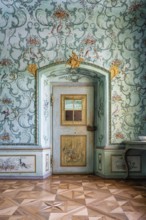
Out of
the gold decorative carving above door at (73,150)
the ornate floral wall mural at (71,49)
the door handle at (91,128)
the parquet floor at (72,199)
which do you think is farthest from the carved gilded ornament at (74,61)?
the parquet floor at (72,199)

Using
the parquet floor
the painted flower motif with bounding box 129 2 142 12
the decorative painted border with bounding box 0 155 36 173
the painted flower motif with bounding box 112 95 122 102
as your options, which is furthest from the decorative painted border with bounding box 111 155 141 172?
the painted flower motif with bounding box 129 2 142 12

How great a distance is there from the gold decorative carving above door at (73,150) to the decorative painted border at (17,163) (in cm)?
66

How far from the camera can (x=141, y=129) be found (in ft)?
14.8

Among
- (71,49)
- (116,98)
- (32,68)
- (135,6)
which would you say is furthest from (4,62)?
(135,6)

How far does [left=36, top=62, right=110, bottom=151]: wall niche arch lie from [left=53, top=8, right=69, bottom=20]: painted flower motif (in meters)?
0.83

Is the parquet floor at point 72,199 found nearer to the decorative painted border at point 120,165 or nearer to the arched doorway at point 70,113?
the decorative painted border at point 120,165

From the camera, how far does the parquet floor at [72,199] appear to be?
253cm

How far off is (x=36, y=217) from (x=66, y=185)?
1443 millimetres

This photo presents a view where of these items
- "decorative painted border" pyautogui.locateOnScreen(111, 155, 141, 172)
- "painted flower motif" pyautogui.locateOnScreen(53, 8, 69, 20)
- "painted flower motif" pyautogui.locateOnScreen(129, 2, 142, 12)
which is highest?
"painted flower motif" pyautogui.locateOnScreen(129, 2, 142, 12)

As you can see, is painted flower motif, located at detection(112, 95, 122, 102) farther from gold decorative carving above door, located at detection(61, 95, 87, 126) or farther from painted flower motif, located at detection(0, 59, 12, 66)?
painted flower motif, located at detection(0, 59, 12, 66)

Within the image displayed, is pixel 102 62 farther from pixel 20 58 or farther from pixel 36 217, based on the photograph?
pixel 36 217

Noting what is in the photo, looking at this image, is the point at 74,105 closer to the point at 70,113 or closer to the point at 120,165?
the point at 70,113

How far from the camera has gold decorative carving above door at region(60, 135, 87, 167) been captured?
4.86 metres

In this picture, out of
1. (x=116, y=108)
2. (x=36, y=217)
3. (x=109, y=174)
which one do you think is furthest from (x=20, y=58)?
(x=36, y=217)
